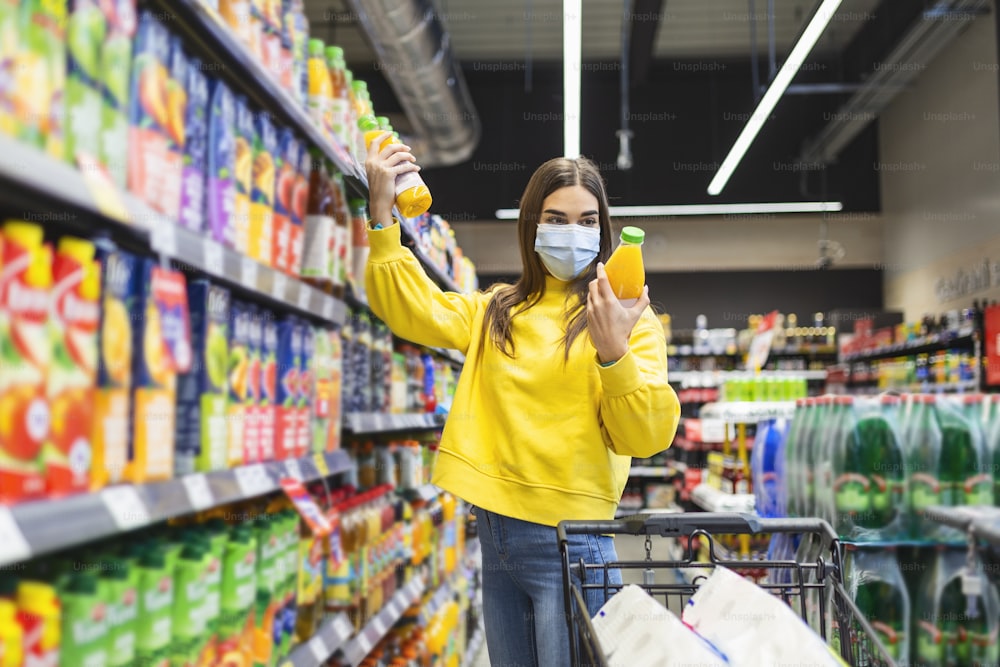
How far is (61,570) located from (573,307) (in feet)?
3.68

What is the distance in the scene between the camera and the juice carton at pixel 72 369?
3.56 feet

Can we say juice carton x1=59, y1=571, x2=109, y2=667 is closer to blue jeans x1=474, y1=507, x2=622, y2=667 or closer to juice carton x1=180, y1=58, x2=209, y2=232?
juice carton x1=180, y1=58, x2=209, y2=232

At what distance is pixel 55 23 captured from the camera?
43.4 inches

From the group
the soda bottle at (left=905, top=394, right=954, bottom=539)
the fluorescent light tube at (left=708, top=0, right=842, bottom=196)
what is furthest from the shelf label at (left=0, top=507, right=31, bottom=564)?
the fluorescent light tube at (left=708, top=0, right=842, bottom=196)

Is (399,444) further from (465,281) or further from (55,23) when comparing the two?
(55,23)

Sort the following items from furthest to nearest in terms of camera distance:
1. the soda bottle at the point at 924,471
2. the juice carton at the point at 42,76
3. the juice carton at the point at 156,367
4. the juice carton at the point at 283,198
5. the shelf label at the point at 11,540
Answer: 1. the soda bottle at the point at 924,471
2. the juice carton at the point at 283,198
3. the juice carton at the point at 156,367
4. the juice carton at the point at 42,76
5. the shelf label at the point at 11,540

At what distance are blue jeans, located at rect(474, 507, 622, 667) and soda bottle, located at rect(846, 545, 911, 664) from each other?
1.01 meters

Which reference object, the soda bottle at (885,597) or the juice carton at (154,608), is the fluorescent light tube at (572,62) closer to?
the soda bottle at (885,597)

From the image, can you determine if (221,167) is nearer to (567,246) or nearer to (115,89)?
(115,89)

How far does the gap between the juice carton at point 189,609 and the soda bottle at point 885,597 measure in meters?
1.76

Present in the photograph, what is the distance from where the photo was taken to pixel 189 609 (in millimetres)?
1438

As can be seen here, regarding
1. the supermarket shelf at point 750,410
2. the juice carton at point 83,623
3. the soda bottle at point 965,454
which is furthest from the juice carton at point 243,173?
the supermarket shelf at point 750,410

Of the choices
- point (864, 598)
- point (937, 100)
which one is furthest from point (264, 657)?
point (937, 100)

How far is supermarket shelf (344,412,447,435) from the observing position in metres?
2.41
